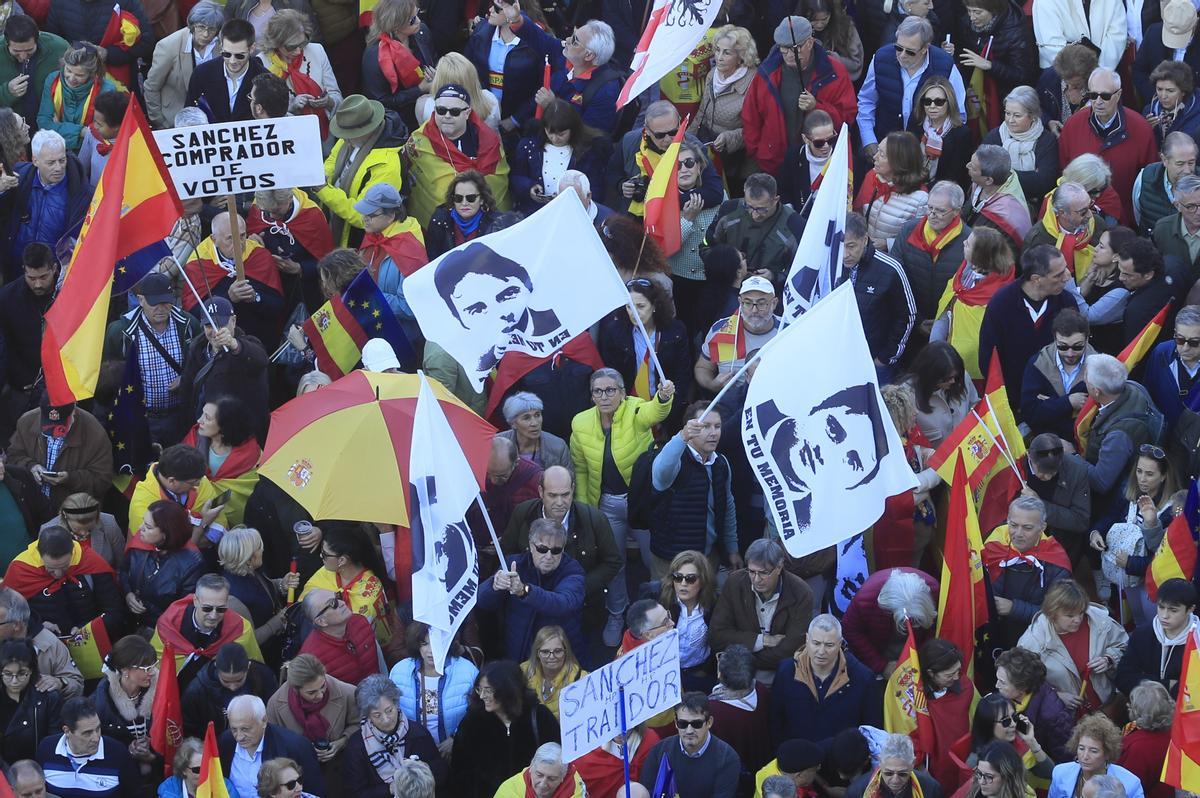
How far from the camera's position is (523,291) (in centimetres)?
1288

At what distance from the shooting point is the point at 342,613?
12.4 meters

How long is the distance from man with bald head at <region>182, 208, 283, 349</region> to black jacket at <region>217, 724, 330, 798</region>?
3400mm

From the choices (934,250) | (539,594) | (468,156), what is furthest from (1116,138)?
(539,594)

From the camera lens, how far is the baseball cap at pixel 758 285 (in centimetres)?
1386

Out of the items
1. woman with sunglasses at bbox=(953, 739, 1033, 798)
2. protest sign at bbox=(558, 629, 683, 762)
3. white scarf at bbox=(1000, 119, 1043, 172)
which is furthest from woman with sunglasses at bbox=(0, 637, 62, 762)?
white scarf at bbox=(1000, 119, 1043, 172)

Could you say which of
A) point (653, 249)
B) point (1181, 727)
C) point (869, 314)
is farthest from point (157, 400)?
point (1181, 727)

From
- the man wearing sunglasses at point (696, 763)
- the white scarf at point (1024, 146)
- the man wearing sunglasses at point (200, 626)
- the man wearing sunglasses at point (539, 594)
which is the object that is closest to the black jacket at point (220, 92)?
the man wearing sunglasses at point (200, 626)

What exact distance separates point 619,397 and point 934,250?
243 centimetres

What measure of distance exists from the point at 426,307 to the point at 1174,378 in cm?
411

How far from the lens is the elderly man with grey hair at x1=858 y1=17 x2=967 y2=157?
1583 centimetres

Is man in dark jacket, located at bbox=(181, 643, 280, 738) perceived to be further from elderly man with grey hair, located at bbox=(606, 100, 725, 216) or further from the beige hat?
the beige hat

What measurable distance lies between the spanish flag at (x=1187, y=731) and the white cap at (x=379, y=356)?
4549 mm

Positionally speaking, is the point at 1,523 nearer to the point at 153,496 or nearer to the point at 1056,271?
the point at 153,496

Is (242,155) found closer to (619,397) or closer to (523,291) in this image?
(523,291)
